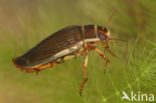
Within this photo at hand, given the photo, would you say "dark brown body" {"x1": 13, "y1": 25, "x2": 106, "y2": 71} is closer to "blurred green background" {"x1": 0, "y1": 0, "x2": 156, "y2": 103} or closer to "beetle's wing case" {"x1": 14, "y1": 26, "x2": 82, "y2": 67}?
"beetle's wing case" {"x1": 14, "y1": 26, "x2": 82, "y2": 67}

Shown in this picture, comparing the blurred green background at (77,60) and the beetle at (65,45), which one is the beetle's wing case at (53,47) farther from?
the blurred green background at (77,60)

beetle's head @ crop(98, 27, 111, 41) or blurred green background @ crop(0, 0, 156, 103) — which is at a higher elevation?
beetle's head @ crop(98, 27, 111, 41)

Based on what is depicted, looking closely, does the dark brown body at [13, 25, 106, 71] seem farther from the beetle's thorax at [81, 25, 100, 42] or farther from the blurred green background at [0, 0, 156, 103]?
the blurred green background at [0, 0, 156, 103]

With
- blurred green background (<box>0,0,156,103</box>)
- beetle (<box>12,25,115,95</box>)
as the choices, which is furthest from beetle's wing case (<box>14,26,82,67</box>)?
blurred green background (<box>0,0,156,103</box>)

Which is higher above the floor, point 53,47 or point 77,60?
point 53,47

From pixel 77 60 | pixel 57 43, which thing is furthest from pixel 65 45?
pixel 77 60

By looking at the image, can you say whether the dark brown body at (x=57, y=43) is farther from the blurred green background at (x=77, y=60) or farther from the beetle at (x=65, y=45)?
the blurred green background at (x=77, y=60)

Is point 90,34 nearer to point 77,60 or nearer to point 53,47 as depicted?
point 53,47

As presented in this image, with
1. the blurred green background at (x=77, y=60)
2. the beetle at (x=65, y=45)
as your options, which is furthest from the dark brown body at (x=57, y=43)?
the blurred green background at (x=77, y=60)

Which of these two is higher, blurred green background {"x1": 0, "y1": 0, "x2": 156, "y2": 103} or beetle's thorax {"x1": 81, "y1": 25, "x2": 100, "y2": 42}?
beetle's thorax {"x1": 81, "y1": 25, "x2": 100, "y2": 42}

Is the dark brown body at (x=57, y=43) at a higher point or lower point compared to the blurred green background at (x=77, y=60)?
higher

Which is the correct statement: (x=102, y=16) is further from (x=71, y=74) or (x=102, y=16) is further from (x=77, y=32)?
(x=77, y=32)

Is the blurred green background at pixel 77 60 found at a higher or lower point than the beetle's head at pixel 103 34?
lower
